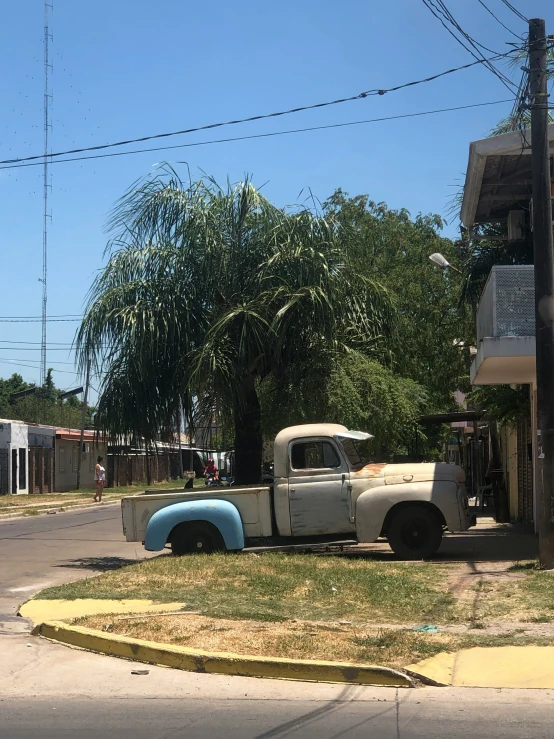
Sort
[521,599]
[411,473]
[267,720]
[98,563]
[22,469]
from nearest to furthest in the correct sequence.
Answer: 1. [267,720]
2. [521,599]
3. [411,473]
4. [98,563]
5. [22,469]

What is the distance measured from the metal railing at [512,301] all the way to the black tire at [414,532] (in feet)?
9.82

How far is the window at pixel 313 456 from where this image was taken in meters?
14.3

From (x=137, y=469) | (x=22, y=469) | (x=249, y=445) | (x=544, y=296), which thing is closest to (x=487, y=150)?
(x=544, y=296)

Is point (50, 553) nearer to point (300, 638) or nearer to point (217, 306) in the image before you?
point (217, 306)

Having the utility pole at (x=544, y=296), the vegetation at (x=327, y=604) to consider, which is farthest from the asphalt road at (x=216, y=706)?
the utility pole at (x=544, y=296)

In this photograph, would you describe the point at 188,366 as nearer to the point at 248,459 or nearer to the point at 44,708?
the point at 248,459

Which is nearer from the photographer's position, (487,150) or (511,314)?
(511,314)

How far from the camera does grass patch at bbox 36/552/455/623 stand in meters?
9.80

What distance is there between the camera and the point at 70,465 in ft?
168

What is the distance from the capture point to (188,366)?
16.1 metres

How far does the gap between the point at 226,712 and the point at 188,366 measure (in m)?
10.1

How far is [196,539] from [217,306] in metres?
4.59

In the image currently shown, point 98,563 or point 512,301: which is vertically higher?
point 512,301

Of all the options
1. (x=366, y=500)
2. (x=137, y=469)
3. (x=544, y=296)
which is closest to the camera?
(x=544, y=296)
